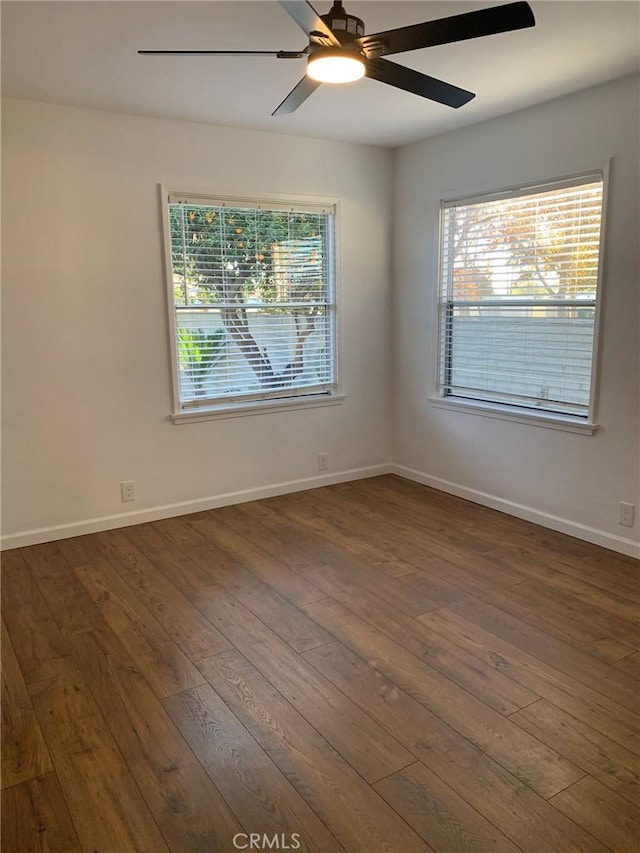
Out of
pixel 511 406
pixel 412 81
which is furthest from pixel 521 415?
pixel 412 81

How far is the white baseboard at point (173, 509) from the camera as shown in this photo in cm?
376

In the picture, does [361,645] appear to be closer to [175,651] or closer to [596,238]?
[175,651]

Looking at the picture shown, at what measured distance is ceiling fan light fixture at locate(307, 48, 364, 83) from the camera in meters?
2.00

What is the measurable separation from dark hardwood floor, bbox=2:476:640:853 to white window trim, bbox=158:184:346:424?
92 cm

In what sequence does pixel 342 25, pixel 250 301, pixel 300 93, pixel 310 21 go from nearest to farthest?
1. pixel 310 21
2. pixel 342 25
3. pixel 300 93
4. pixel 250 301

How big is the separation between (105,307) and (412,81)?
2.29 m

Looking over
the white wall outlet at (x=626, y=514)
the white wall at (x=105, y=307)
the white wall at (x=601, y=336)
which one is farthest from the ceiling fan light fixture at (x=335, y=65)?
the white wall outlet at (x=626, y=514)

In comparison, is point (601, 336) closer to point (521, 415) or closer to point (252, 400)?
point (521, 415)

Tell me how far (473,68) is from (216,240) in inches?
74.5

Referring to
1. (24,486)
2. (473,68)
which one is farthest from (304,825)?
(473,68)

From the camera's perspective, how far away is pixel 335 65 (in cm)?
204

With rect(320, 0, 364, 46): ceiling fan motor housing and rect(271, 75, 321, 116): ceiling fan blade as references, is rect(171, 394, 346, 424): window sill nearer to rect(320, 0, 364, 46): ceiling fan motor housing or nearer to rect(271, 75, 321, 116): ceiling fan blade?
rect(271, 75, 321, 116): ceiling fan blade

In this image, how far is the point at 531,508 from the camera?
404cm

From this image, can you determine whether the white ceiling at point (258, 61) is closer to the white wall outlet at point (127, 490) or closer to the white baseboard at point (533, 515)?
the white wall outlet at point (127, 490)
